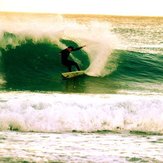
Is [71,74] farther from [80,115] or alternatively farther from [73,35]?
[73,35]

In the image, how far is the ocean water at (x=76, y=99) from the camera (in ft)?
30.5

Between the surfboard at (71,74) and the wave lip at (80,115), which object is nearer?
the wave lip at (80,115)

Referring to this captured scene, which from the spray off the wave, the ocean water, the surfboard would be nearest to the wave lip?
the ocean water

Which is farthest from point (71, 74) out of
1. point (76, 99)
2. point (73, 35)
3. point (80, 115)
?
point (73, 35)

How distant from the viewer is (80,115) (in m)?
11.9

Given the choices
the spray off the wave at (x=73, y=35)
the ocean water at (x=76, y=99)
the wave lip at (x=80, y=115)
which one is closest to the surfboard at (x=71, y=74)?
the ocean water at (x=76, y=99)

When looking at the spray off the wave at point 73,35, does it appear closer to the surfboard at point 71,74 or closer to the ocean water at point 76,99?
the ocean water at point 76,99

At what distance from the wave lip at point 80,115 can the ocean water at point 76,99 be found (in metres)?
0.02

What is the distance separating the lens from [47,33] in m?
21.1

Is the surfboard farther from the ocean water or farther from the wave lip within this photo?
the wave lip

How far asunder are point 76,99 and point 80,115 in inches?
79.8

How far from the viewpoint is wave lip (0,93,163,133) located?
37.1 feet

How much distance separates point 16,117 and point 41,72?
22.6 ft

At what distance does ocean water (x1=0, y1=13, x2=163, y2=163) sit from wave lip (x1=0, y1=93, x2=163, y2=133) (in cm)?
2
